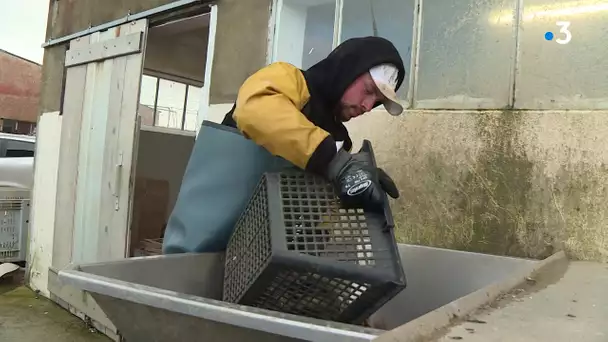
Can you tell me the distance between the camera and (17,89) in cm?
1000

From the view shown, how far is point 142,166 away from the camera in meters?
4.27

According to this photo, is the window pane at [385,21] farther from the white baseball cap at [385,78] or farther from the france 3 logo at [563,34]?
the white baseball cap at [385,78]

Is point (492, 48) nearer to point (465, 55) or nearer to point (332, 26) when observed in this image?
point (465, 55)

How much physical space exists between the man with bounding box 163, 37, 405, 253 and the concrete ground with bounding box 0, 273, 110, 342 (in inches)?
102

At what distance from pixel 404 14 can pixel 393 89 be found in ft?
2.94

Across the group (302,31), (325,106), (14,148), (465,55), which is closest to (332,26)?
(302,31)

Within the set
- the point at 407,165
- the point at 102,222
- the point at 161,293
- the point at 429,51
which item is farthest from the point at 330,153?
the point at 102,222

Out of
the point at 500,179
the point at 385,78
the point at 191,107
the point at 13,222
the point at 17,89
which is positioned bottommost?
the point at 13,222

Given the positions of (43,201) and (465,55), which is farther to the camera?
(43,201)

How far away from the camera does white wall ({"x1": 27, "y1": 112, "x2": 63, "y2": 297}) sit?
4.33 meters

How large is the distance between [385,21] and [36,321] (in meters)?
3.28

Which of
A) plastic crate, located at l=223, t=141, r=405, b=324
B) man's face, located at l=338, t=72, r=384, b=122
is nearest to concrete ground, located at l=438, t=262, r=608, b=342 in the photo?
plastic crate, located at l=223, t=141, r=405, b=324

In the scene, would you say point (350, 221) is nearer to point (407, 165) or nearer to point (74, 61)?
point (407, 165)

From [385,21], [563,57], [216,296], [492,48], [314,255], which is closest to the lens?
[314,255]
